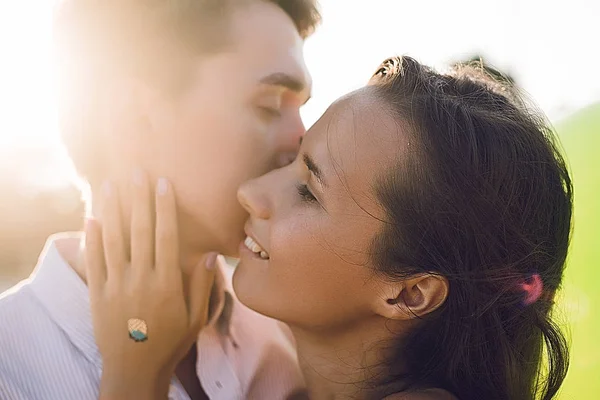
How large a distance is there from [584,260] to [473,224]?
43.1 inches

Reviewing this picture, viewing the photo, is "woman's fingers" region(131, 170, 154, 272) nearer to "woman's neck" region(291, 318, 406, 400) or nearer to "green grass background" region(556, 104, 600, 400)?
"woman's neck" region(291, 318, 406, 400)

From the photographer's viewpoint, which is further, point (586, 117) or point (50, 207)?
point (50, 207)

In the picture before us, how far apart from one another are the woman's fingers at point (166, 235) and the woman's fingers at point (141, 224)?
0.03 m

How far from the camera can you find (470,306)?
1407 mm

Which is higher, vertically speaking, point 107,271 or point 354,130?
point 354,130

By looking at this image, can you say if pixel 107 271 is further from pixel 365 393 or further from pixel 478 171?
pixel 478 171

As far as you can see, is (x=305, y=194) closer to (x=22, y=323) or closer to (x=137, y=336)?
(x=137, y=336)

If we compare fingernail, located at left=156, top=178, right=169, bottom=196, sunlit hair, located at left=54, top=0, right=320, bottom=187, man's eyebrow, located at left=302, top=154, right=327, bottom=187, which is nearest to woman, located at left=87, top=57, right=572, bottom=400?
man's eyebrow, located at left=302, top=154, right=327, bottom=187

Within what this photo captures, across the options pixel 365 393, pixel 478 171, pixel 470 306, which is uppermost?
pixel 478 171

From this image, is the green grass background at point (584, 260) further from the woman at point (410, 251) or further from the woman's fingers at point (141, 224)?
the woman's fingers at point (141, 224)

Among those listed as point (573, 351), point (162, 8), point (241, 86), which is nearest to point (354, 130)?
point (241, 86)

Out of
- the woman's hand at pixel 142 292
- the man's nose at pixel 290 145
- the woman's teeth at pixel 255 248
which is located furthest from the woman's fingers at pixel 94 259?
the man's nose at pixel 290 145

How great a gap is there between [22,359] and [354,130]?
0.87 meters

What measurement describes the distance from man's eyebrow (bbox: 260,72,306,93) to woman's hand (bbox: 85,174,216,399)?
0.35 metres
